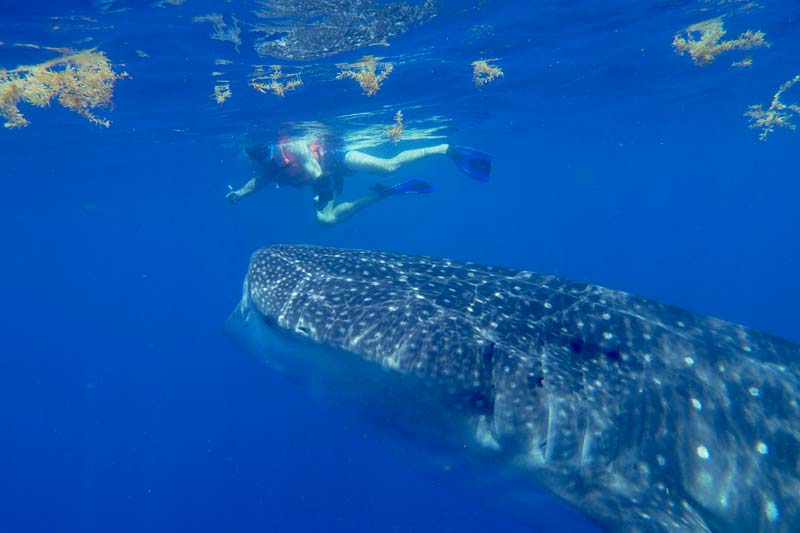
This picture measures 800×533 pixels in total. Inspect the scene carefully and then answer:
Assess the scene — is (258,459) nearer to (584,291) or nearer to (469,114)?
(584,291)

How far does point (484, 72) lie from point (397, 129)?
8.40 metres

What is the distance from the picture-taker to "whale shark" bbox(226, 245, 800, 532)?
350 centimetres

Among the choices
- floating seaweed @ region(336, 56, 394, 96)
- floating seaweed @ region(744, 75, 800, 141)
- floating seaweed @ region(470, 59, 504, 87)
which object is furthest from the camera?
floating seaweed @ region(744, 75, 800, 141)

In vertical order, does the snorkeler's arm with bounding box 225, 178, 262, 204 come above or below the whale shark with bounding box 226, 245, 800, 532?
below

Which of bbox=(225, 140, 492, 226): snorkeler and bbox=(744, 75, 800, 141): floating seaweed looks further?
bbox=(744, 75, 800, 141): floating seaweed

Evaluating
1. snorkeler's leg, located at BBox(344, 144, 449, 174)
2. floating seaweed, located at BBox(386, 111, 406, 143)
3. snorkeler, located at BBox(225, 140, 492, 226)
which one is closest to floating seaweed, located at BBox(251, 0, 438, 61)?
snorkeler, located at BBox(225, 140, 492, 226)

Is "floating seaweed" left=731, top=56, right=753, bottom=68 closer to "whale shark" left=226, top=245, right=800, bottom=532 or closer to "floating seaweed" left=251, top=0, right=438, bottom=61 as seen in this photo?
"floating seaweed" left=251, top=0, right=438, bottom=61

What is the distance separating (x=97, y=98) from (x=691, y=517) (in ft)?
57.2

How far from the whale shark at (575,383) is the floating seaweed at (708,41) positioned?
13742mm

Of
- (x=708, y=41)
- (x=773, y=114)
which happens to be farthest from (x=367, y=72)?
(x=773, y=114)

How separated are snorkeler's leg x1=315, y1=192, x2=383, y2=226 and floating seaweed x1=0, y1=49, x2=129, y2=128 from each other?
6.63 meters

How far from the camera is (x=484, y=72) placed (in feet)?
55.4

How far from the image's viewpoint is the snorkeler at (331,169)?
13.2m

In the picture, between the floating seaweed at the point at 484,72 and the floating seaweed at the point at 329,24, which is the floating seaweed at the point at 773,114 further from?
the floating seaweed at the point at 329,24
